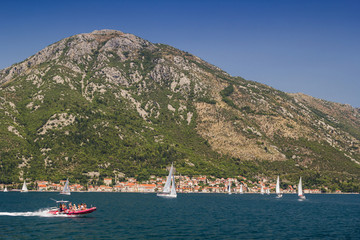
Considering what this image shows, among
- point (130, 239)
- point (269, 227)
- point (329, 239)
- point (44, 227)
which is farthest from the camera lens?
point (269, 227)

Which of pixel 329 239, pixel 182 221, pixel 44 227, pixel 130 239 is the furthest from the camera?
pixel 182 221

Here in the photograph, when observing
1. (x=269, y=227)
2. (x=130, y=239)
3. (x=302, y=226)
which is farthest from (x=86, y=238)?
(x=302, y=226)

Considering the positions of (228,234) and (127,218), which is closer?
(228,234)

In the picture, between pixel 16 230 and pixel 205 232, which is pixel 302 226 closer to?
pixel 205 232

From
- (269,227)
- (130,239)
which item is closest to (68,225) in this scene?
(130,239)

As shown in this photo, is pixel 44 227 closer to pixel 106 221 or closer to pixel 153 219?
pixel 106 221

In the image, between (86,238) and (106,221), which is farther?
(106,221)

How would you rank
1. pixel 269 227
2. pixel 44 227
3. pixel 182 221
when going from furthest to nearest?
pixel 182 221 → pixel 269 227 → pixel 44 227

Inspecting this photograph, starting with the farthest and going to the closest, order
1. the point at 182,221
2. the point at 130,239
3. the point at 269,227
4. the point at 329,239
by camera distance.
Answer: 1. the point at 182,221
2. the point at 269,227
3. the point at 329,239
4. the point at 130,239
